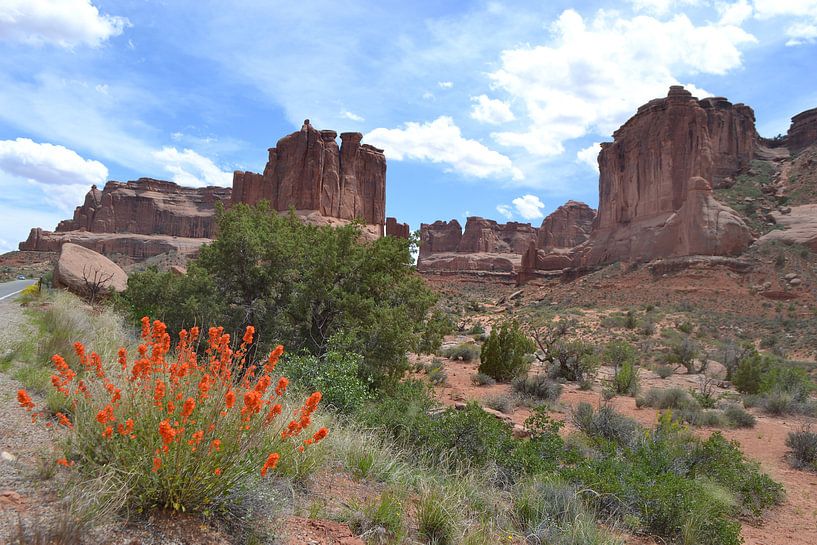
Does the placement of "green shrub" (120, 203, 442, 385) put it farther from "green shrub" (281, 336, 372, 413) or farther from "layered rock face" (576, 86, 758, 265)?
"layered rock face" (576, 86, 758, 265)

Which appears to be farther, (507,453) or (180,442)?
(507,453)

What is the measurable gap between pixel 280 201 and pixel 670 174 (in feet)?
157

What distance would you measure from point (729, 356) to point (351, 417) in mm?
20220

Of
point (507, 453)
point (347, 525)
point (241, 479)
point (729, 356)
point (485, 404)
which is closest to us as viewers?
point (241, 479)

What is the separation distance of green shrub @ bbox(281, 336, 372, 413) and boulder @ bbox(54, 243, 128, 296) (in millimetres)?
11425

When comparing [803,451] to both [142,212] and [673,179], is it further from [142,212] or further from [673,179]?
[142,212]

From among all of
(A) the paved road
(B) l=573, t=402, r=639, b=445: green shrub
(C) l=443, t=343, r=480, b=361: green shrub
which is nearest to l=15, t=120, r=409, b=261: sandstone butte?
(C) l=443, t=343, r=480, b=361: green shrub

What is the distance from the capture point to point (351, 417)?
659 centimetres

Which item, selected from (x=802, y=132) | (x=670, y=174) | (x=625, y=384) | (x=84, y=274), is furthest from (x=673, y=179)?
(x=84, y=274)

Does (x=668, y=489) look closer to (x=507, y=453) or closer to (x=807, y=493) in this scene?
(x=507, y=453)

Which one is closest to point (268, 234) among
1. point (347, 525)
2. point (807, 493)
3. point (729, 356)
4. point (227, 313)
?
point (227, 313)

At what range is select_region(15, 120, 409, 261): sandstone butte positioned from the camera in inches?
2467

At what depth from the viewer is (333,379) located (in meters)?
7.39

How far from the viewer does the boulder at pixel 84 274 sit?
640 inches
